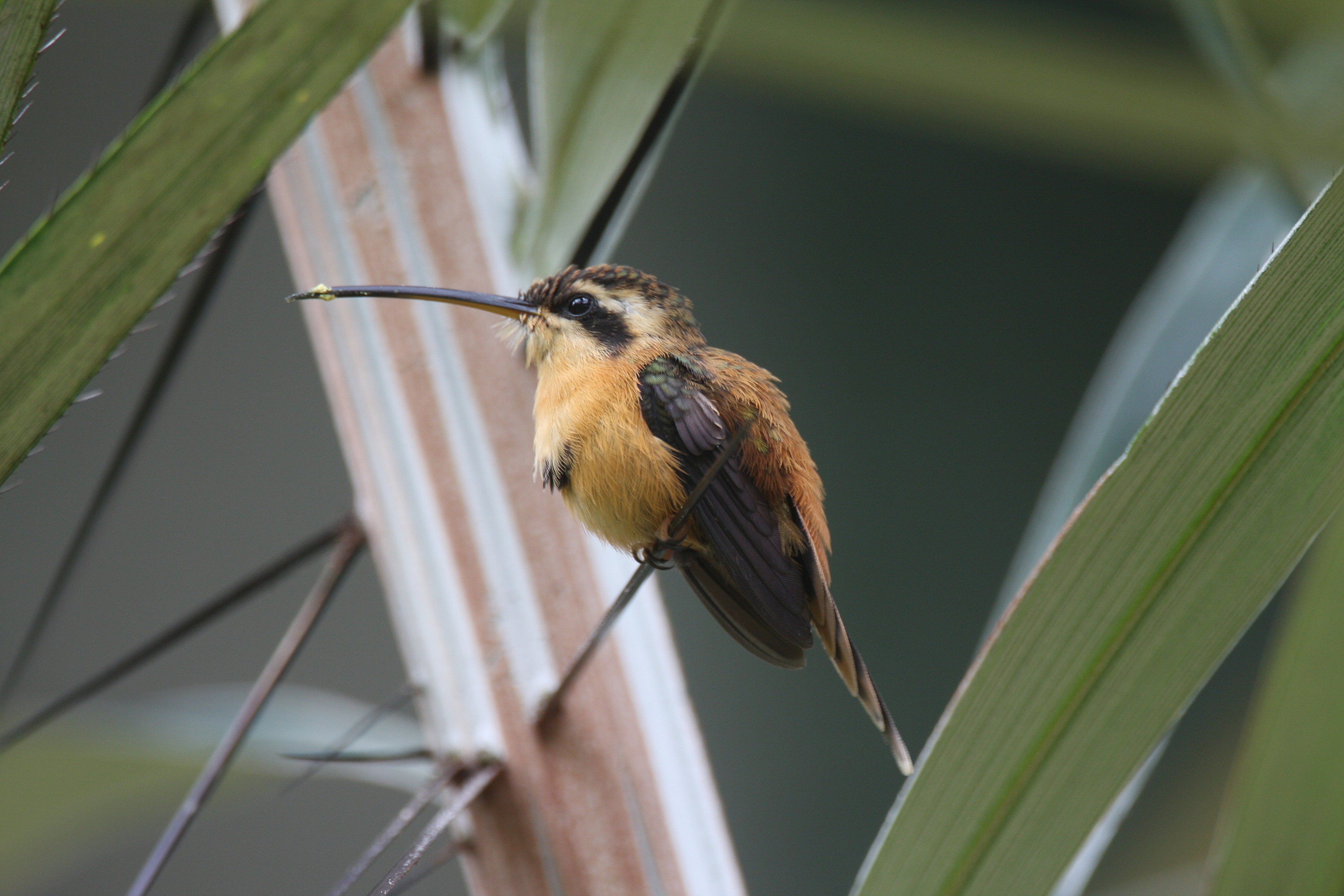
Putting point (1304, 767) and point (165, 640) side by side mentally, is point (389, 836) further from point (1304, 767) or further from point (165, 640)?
point (1304, 767)

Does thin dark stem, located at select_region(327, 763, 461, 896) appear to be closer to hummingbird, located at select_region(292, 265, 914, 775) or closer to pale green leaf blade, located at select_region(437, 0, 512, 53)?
hummingbird, located at select_region(292, 265, 914, 775)

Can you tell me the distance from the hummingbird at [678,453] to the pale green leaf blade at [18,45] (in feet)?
0.63

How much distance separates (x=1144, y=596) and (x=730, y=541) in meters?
0.25

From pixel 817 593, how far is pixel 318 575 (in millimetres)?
1796

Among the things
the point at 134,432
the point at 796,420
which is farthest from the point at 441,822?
the point at 796,420

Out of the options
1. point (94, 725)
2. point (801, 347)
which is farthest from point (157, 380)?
point (801, 347)

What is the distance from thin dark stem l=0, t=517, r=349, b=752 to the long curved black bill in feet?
0.51

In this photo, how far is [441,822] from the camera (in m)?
0.46

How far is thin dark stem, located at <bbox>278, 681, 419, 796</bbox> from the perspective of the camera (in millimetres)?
500

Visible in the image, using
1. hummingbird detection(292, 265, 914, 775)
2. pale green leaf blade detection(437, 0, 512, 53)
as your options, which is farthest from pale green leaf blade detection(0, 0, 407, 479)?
pale green leaf blade detection(437, 0, 512, 53)

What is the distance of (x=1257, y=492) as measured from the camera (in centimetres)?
32

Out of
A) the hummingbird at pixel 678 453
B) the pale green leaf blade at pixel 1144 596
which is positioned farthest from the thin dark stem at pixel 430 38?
the pale green leaf blade at pixel 1144 596

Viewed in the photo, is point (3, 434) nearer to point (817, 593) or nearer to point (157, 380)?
point (157, 380)

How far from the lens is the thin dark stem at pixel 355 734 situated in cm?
50
